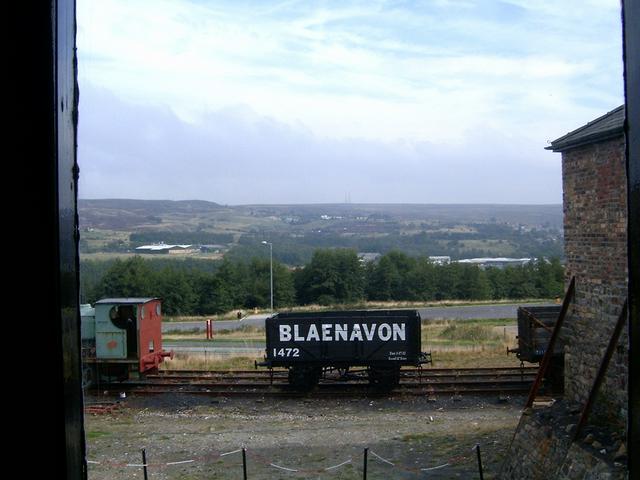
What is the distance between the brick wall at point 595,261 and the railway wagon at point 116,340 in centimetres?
1148

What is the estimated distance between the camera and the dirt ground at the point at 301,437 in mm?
10281

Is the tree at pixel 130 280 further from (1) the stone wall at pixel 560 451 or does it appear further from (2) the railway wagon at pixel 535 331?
(1) the stone wall at pixel 560 451

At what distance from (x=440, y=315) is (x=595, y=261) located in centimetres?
2843

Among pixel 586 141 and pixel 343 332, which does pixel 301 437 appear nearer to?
pixel 343 332

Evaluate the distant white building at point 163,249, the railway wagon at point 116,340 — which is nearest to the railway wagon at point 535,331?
the railway wagon at point 116,340

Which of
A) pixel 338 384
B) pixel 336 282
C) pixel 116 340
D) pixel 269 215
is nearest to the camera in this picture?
pixel 338 384

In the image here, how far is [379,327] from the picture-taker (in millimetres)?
16359

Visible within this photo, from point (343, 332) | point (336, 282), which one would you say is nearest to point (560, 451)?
point (343, 332)

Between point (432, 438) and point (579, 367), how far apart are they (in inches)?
155

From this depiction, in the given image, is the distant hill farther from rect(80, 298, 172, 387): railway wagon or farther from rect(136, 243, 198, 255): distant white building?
rect(80, 298, 172, 387): railway wagon

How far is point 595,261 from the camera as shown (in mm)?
8258

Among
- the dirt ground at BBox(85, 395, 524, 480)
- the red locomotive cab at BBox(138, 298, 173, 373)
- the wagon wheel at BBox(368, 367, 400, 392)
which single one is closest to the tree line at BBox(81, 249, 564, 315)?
the red locomotive cab at BBox(138, 298, 173, 373)

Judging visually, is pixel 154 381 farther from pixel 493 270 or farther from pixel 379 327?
pixel 493 270

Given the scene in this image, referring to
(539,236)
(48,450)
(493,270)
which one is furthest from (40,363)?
(539,236)
